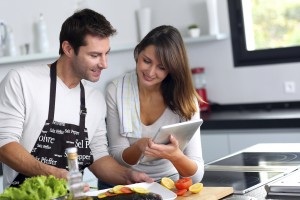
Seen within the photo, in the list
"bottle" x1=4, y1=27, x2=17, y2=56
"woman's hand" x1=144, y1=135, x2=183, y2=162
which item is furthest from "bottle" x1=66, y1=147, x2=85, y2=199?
"bottle" x1=4, y1=27, x2=17, y2=56

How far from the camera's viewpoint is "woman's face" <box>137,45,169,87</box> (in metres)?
2.87

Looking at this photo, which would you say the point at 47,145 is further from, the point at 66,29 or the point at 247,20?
the point at 247,20

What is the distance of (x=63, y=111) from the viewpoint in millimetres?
2764

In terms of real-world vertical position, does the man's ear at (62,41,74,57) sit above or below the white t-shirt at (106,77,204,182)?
above

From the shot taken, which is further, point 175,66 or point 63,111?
point 175,66

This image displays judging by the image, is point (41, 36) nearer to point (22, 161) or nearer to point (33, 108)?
point (33, 108)

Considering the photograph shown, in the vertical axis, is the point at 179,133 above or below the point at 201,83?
below

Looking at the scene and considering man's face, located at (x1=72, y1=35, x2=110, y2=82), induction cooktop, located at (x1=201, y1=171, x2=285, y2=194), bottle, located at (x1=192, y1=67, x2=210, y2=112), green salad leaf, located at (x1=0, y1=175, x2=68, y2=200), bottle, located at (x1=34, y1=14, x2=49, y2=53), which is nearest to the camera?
green salad leaf, located at (x1=0, y1=175, x2=68, y2=200)

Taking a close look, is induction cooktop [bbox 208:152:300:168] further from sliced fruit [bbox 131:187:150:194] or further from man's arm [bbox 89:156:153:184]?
sliced fruit [bbox 131:187:150:194]

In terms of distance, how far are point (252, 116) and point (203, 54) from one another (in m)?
0.83

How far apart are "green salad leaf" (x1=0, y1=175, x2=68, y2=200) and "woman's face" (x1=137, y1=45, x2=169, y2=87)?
3.00ft

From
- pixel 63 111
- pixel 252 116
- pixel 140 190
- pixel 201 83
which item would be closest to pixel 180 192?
pixel 140 190

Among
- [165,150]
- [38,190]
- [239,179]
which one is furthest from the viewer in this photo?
[239,179]

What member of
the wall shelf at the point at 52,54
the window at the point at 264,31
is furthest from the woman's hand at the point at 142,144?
the window at the point at 264,31
